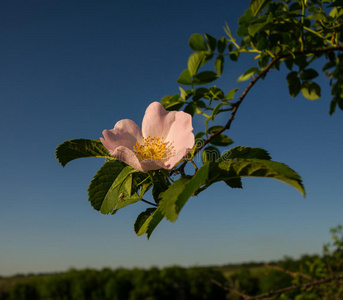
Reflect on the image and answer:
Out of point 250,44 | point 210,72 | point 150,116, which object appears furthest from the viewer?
point 250,44

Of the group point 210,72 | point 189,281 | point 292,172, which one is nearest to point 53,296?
point 189,281

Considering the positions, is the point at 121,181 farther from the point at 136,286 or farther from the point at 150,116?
the point at 136,286

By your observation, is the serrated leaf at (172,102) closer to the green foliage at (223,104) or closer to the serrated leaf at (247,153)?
the green foliage at (223,104)

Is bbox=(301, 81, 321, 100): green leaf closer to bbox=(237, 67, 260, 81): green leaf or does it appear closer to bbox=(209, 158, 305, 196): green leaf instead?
bbox=(237, 67, 260, 81): green leaf

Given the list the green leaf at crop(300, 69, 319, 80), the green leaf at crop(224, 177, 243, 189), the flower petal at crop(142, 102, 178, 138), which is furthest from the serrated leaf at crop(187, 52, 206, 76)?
the green leaf at crop(300, 69, 319, 80)

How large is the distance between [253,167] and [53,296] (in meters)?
10.5

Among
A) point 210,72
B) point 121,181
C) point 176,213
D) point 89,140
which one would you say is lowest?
point 176,213

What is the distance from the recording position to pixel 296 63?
1.87 meters

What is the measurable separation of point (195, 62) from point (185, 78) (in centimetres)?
13

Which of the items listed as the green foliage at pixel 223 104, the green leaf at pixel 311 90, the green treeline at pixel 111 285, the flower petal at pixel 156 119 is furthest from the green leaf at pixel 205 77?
the green treeline at pixel 111 285

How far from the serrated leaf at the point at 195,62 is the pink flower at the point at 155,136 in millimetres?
665

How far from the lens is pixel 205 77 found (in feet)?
5.02

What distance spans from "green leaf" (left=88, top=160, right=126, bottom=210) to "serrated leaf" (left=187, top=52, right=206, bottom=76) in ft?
2.73

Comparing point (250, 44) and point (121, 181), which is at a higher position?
point (250, 44)
